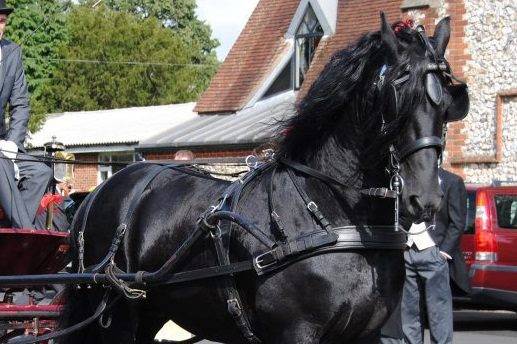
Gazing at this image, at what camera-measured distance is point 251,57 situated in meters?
29.5

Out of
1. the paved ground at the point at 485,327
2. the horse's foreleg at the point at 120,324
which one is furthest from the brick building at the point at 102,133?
the horse's foreleg at the point at 120,324

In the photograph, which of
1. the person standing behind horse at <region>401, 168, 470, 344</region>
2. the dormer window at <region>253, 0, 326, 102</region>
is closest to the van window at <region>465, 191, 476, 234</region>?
the person standing behind horse at <region>401, 168, 470, 344</region>

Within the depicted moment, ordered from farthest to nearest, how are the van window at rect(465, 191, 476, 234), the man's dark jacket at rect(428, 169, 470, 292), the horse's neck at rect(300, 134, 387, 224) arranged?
the van window at rect(465, 191, 476, 234) < the man's dark jacket at rect(428, 169, 470, 292) < the horse's neck at rect(300, 134, 387, 224)

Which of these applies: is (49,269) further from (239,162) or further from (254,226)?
(254,226)

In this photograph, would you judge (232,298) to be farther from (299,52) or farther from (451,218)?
(299,52)

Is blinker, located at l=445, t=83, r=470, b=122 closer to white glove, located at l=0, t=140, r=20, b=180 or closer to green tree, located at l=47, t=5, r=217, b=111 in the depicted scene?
white glove, located at l=0, t=140, r=20, b=180

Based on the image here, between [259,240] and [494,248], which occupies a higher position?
[494,248]

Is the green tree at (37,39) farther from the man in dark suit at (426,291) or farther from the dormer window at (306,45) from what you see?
the man in dark suit at (426,291)

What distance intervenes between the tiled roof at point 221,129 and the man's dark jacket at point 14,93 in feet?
53.8

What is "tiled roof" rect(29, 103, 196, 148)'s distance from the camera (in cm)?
4150

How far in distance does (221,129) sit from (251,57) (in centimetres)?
326

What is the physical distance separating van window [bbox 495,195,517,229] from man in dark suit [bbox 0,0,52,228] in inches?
332

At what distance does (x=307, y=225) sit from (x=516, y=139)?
16553mm

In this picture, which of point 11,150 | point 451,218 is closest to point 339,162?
point 11,150
